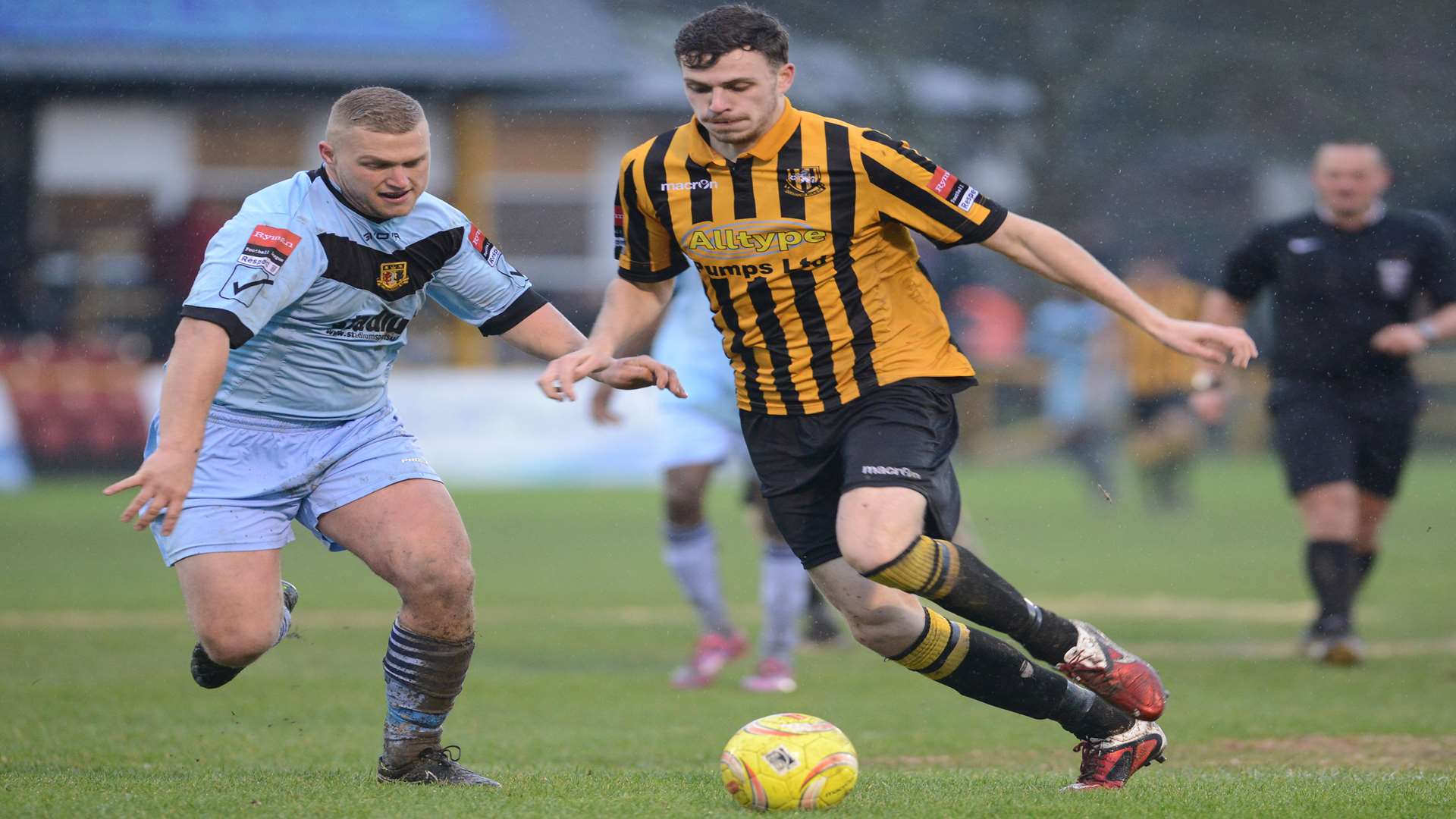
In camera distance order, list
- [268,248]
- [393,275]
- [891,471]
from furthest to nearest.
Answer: [393,275] → [891,471] → [268,248]

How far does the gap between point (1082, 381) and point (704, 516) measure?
401 inches

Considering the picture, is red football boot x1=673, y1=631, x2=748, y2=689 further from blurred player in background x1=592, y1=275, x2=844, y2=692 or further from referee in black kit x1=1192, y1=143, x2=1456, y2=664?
referee in black kit x1=1192, y1=143, x2=1456, y2=664

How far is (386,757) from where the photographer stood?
4816mm

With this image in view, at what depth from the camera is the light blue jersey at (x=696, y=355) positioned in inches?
305

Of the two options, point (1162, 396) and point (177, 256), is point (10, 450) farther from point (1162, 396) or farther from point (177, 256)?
point (1162, 396)

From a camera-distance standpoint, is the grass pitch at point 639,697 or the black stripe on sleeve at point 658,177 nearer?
the grass pitch at point 639,697

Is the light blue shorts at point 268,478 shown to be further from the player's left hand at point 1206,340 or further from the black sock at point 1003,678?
the player's left hand at point 1206,340

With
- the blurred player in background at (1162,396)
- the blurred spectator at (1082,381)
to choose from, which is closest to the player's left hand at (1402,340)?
the blurred player in background at (1162,396)

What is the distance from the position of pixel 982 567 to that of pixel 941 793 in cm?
64

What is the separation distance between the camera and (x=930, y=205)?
4746 millimetres

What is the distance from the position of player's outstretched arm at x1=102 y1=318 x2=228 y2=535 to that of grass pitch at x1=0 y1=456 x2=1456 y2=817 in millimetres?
792

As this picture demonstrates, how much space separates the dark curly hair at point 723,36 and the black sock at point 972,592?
4.82ft

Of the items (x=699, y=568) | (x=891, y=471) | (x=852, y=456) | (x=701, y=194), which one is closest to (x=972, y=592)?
(x=891, y=471)

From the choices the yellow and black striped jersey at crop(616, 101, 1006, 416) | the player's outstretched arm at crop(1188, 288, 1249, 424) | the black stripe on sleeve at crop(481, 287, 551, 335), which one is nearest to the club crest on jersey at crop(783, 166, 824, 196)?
the yellow and black striped jersey at crop(616, 101, 1006, 416)
